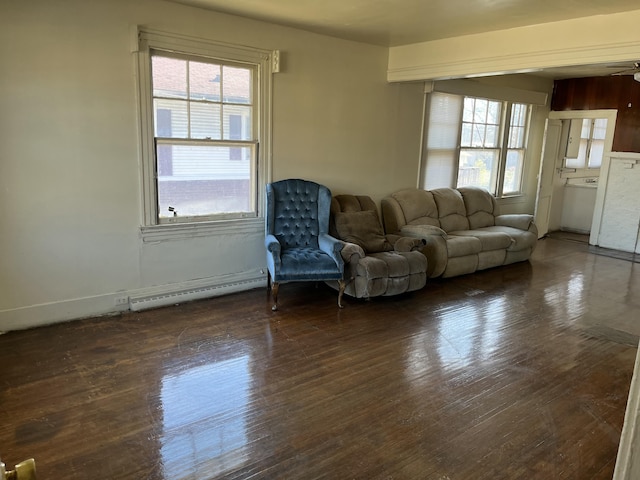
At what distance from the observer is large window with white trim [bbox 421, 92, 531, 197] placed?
20.6ft

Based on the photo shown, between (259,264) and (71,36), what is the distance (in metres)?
2.58

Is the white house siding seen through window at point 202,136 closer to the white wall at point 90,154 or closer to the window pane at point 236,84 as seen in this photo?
the window pane at point 236,84

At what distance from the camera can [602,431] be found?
2.63m

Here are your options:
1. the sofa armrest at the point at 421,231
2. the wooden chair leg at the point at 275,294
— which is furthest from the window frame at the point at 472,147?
the wooden chair leg at the point at 275,294

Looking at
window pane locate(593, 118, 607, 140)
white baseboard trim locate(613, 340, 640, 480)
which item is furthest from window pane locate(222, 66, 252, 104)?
window pane locate(593, 118, 607, 140)

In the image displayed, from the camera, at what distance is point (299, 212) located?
4.76m

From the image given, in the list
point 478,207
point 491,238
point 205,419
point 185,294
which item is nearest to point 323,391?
point 205,419

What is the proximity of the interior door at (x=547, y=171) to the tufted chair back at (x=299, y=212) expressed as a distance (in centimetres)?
447

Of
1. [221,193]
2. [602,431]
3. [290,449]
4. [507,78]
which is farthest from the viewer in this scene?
[507,78]

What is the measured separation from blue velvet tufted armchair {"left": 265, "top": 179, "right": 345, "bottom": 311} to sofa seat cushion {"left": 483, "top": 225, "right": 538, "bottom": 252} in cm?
268

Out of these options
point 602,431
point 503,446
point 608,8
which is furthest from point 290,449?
point 608,8

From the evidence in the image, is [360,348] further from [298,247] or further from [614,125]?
[614,125]

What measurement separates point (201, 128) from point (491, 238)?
12.0ft

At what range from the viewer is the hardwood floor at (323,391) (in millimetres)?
2324
